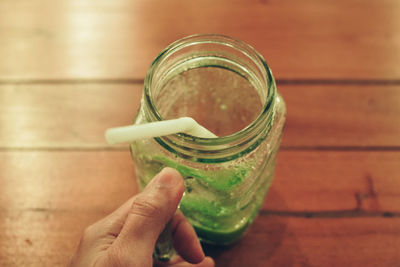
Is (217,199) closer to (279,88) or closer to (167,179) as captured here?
(167,179)

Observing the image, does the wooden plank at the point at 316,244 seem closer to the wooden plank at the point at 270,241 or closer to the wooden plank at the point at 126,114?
the wooden plank at the point at 270,241

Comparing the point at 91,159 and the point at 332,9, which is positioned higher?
the point at 332,9

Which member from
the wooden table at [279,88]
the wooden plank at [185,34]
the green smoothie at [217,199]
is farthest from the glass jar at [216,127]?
the wooden plank at [185,34]

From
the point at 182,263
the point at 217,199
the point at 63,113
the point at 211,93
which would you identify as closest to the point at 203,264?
the point at 182,263

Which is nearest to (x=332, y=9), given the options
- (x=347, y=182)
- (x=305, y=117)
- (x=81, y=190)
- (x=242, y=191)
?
(x=305, y=117)

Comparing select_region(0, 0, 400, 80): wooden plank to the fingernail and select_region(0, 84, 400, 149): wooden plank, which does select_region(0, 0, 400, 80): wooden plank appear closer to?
select_region(0, 84, 400, 149): wooden plank

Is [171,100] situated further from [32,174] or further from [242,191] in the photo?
[32,174]

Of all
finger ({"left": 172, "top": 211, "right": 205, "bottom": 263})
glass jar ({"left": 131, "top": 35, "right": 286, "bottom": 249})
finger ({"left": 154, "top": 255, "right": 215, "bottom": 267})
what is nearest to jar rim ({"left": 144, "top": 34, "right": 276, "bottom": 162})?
glass jar ({"left": 131, "top": 35, "right": 286, "bottom": 249})
